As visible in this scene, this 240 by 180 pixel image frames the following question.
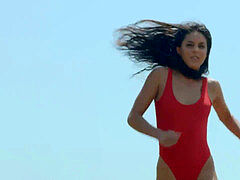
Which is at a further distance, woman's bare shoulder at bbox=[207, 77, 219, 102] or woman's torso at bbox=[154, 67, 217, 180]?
woman's bare shoulder at bbox=[207, 77, 219, 102]

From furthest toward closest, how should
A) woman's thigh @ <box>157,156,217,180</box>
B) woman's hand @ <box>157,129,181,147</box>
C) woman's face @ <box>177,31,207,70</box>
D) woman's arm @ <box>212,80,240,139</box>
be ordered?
1. woman's arm @ <box>212,80,240,139</box>
2. woman's face @ <box>177,31,207,70</box>
3. woman's thigh @ <box>157,156,217,180</box>
4. woman's hand @ <box>157,129,181,147</box>

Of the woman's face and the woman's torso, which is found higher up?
the woman's face

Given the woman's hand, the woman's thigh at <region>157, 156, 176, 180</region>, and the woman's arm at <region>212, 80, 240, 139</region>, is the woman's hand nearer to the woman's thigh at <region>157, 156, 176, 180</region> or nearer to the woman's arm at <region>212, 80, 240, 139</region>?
the woman's thigh at <region>157, 156, 176, 180</region>

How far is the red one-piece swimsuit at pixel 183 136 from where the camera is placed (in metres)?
9.78

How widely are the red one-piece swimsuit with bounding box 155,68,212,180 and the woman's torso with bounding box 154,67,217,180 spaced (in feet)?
0.16

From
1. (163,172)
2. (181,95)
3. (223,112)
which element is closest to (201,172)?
(163,172)

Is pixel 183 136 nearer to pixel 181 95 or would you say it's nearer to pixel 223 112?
pixel 181 95

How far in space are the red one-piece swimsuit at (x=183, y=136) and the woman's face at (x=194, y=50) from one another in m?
0.50

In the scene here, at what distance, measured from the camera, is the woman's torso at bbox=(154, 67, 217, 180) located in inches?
387

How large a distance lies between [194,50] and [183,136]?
3.56ft

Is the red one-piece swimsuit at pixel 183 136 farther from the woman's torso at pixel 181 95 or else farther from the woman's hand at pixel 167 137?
the woman's hand at pixel 167 137

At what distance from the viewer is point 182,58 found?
10.3m

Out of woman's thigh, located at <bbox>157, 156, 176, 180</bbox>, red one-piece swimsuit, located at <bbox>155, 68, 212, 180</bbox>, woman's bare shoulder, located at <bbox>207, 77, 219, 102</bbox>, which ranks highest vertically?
woman's bare shoulder, located at <bbox>207, 77, 219, 102</bbox>

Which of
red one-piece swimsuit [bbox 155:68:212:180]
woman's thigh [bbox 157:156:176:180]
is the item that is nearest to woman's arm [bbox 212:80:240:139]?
red one-piece swimsuit [bbox 155:68:212:180]
